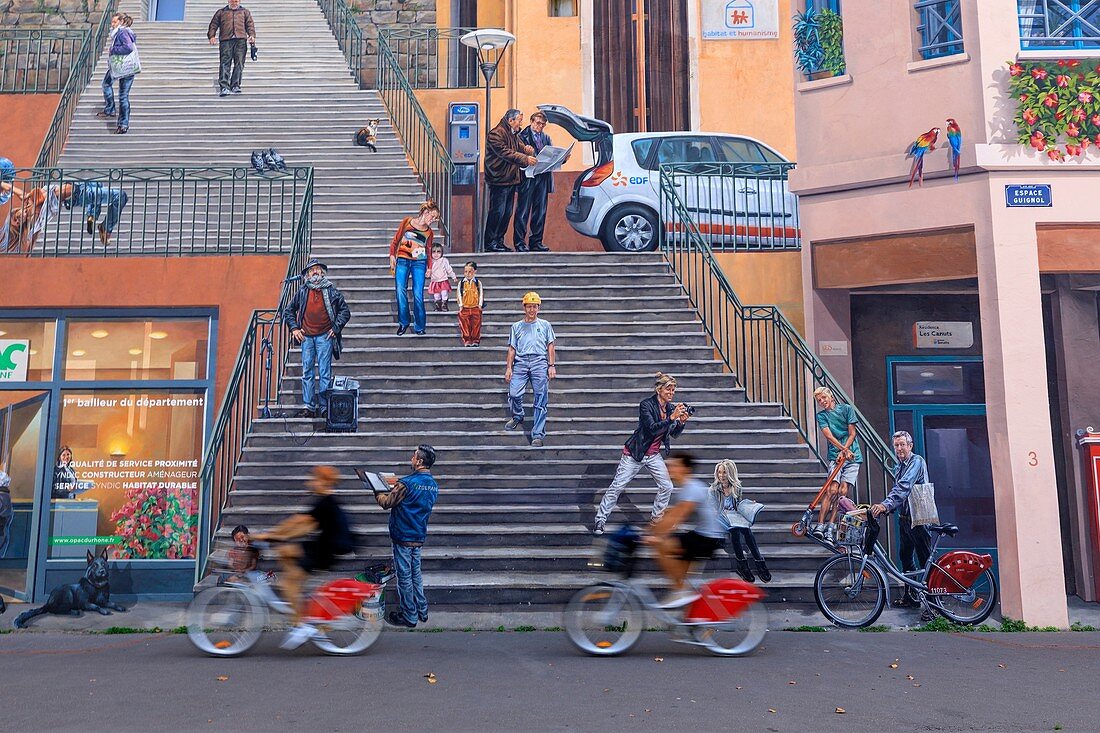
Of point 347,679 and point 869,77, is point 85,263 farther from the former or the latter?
point 869,77

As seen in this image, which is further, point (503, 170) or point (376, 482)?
point (503, 170)

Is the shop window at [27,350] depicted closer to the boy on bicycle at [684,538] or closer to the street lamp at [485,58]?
the street lamp at [485,58]

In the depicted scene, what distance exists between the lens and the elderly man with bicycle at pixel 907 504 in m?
10.3

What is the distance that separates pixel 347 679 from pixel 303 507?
372 centimetres

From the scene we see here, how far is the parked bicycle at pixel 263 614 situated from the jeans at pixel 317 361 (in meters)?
3.79

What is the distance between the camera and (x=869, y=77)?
39.0 feet

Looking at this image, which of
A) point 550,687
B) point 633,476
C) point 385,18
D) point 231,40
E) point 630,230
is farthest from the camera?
point 385,18

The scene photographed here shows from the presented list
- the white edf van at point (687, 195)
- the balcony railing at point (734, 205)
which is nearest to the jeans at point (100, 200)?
the white edf van at point (687, 195)

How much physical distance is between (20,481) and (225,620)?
575cm

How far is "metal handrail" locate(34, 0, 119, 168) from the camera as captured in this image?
16.1 meters

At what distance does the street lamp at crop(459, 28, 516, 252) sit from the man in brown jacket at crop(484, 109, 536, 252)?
80cm

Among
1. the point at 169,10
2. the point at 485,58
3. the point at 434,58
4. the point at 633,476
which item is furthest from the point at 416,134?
the point at 633,476

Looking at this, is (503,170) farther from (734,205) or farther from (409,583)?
(409,583)

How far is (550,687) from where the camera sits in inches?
260
